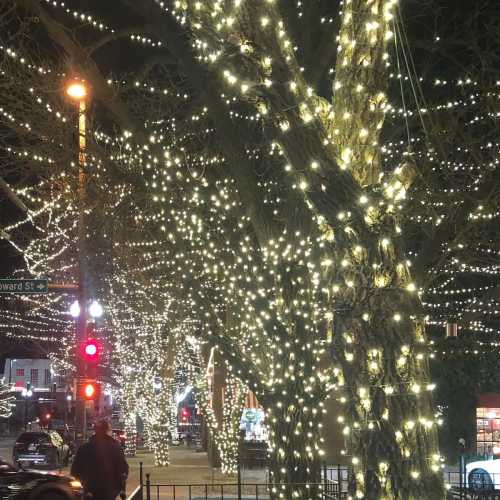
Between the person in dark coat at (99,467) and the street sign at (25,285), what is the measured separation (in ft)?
15.8

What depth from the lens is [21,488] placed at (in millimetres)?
13094

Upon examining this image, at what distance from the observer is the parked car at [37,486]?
42.6ft

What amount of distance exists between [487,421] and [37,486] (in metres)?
16.9

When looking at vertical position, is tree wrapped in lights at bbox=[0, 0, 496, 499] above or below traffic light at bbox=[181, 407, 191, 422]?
above

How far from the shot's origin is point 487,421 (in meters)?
25.7

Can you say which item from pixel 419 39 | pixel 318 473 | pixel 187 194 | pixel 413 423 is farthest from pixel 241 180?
pixel 413 423

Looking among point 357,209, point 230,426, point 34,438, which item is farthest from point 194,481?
point 357,209

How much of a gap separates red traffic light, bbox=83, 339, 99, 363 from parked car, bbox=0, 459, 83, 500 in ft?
7.65

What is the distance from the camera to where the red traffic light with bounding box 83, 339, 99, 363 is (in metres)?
14.9

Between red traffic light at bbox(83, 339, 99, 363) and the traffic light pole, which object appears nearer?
the traffic light pole

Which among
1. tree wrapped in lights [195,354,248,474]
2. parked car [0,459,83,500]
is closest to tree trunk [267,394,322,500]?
parked car [0,459,83,500]

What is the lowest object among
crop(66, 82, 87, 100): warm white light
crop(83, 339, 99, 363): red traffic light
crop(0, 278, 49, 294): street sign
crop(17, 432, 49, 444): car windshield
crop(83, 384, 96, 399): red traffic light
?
crop(17, 432, 49, 444): car windshield

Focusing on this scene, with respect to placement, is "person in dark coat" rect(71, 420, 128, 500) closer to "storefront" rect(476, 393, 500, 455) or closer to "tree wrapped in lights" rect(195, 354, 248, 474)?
"tree wrapped in lights" rect(195, 354, 248, 474)

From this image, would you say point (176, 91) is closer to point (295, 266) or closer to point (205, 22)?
point (295, 266)
